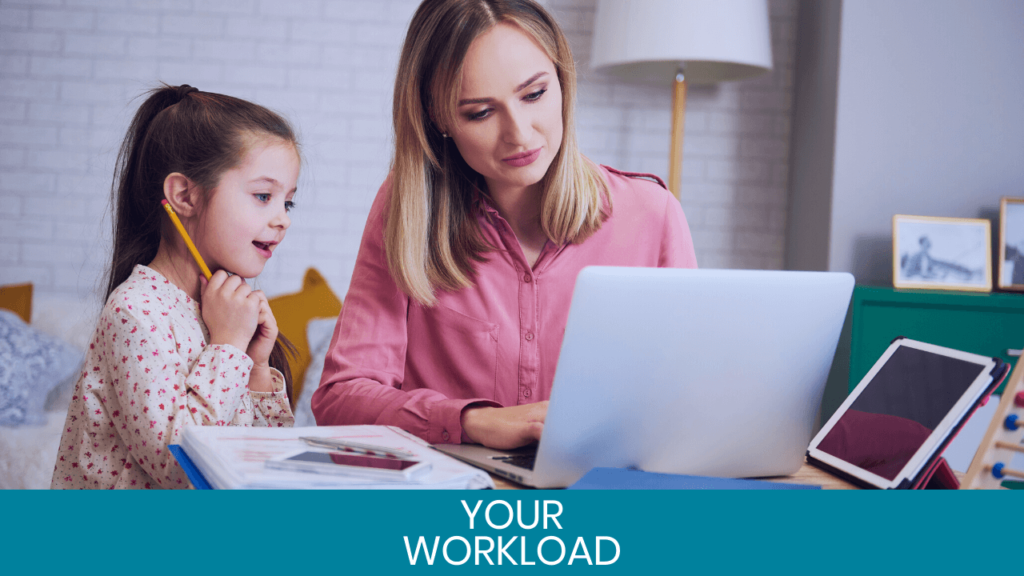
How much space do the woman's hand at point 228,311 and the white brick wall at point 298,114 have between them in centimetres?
190

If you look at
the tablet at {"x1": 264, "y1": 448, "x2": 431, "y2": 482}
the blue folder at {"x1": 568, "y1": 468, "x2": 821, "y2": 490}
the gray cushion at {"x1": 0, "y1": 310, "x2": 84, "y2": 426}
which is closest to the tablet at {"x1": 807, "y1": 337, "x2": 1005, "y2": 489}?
the blue folder at {"x1": 568, "y1": 468, "x2": 821, "y2": 490}

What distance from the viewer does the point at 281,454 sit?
67 centimetres

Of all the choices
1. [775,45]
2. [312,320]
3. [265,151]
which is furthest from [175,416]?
[775,45]

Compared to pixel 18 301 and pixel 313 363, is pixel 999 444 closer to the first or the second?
pixel 313 363

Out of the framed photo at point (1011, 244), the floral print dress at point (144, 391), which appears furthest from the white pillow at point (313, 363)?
the framed photo at point (1011, 244)

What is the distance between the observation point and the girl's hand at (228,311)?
42.2 inches

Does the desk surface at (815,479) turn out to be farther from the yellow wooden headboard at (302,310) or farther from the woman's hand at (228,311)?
the yellow wooden headboard at (302,310)

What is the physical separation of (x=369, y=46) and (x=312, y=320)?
46.6 inches

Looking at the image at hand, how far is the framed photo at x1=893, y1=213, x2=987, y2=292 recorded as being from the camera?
2.40 meters

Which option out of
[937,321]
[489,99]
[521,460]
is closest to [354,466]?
[521,460]

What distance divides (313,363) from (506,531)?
186 centimetres

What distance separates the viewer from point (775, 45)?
3.07m

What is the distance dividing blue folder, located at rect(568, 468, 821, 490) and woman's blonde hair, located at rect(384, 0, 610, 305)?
0.55 m

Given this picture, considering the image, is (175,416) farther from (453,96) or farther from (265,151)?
(453,96)
